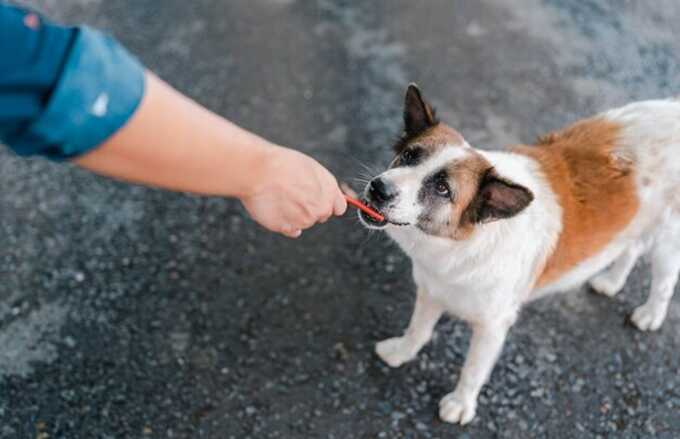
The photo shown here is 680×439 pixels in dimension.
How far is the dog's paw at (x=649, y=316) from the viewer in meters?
3.33

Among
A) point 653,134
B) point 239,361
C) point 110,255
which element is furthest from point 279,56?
point 653,134

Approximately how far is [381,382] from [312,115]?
1.92m

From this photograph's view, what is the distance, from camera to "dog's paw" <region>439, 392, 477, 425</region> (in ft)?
9.78

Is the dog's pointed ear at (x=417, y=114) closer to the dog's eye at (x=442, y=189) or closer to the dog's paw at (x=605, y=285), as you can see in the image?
the dog's eye at (x=442, y=189)

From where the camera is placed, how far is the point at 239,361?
125 inches

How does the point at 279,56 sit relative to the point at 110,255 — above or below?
above

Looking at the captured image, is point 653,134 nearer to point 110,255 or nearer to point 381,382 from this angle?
point 381,382

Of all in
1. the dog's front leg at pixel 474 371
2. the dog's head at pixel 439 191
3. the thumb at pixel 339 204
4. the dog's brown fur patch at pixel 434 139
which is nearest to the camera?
the thumb at pixel 339 204

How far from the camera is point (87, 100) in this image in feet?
3.90

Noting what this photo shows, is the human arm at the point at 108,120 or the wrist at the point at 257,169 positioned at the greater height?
the human arm at the point at 108,120

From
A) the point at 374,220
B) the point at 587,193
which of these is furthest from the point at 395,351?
the point at 587,193

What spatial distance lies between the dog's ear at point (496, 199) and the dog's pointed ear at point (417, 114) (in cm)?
Answer: 34

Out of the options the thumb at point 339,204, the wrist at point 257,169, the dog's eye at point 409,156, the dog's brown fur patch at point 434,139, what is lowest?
the dog's eye at point 409,156

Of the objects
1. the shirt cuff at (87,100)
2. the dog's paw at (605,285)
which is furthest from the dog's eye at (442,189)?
the dog's paw at (605,285)
